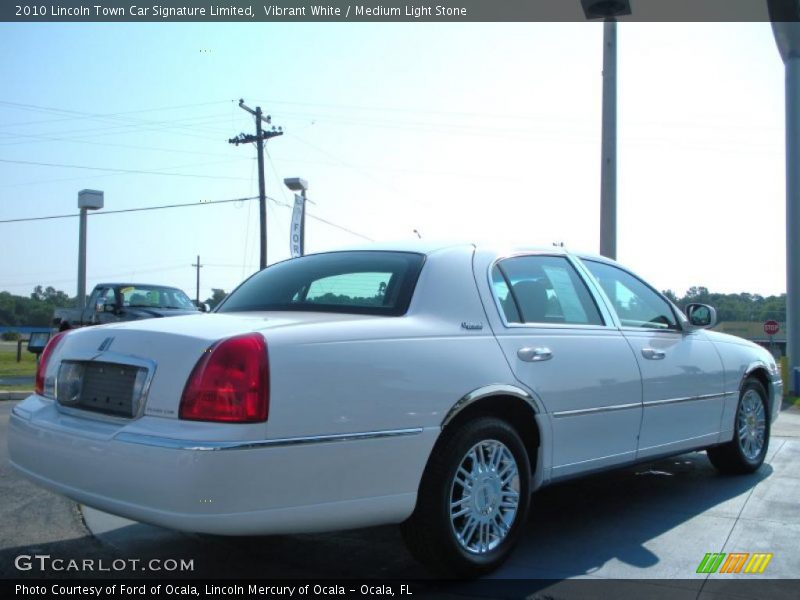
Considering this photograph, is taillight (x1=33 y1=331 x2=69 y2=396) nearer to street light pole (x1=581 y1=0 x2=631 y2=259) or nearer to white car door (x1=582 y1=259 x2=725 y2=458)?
white car door (x1=582 y1=259 x2=725 y2=458)

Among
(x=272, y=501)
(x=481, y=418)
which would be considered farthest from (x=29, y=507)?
(x=481, y=418)

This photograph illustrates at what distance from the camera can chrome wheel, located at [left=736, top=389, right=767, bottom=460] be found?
19.6 feet

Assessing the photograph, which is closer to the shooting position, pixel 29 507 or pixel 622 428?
pixel 622 428

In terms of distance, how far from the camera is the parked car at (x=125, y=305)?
14.2 metres

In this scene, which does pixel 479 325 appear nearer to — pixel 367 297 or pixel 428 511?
pixel 367 297

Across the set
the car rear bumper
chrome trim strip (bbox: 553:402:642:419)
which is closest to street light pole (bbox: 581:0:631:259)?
chrome trim strip (bbox: 553:402:642:419)

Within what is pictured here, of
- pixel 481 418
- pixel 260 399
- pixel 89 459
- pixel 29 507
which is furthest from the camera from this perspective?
pixel 29 507

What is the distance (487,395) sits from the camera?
365 cm

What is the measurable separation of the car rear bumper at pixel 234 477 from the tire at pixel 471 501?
0.13 meters

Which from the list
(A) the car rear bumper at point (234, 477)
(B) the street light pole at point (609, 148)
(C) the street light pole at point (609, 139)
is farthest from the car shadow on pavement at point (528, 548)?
(C) the street light pole at point (609, 139)

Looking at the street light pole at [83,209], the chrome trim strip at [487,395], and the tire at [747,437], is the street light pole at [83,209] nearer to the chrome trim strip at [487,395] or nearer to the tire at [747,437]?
the tire at [747,437]

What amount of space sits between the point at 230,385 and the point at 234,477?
34 cm

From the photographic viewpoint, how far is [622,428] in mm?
4504

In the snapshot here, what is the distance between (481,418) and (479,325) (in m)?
0.45
